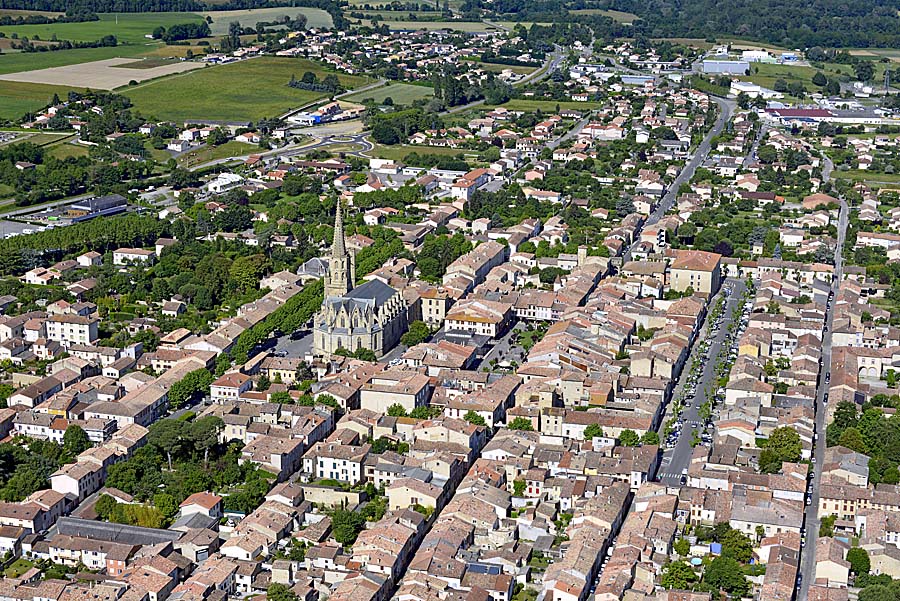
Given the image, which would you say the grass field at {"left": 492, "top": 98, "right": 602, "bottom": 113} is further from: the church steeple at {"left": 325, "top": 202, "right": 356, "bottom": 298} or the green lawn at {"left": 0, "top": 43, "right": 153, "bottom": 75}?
the church steeple at {"left": 325, "top": 202, "right": 356, "bottom": 298}

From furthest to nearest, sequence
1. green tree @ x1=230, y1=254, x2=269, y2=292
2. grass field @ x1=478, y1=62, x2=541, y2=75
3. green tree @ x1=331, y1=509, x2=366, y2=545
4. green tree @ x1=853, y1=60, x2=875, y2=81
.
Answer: grass field @ x1=478, y1=62, x2=541, y2=75, green tree @ x1=853, y1=60, x2=875, y2=81, green tree @ x1=230, y1=254, x2=269, y2=292, green tree @ x1=331, y1=509, x2=366, y2=545

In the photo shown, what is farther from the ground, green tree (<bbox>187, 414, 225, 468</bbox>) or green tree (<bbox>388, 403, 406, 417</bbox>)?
green tree (<bbox>187, 414, 225, 468</bbox>)

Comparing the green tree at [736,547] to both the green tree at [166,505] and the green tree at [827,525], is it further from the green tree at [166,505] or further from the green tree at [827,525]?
the green tree at [166,505]

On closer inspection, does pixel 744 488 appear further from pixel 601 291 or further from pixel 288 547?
pixel 601 291

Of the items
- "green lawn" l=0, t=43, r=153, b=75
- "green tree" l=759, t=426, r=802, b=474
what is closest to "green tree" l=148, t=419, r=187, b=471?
"green tree" l=759, t=426, r=802, b=474

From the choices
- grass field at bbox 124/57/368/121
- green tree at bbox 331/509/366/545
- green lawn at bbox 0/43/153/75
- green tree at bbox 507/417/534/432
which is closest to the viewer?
green tree at bbox 331/509/366/545

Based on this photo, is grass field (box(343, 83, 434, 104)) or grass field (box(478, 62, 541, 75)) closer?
grass field (box(343, 83, 434, 104))

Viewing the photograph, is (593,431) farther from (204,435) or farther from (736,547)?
(204,435)

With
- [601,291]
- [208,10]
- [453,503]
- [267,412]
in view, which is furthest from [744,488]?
[208,10]
